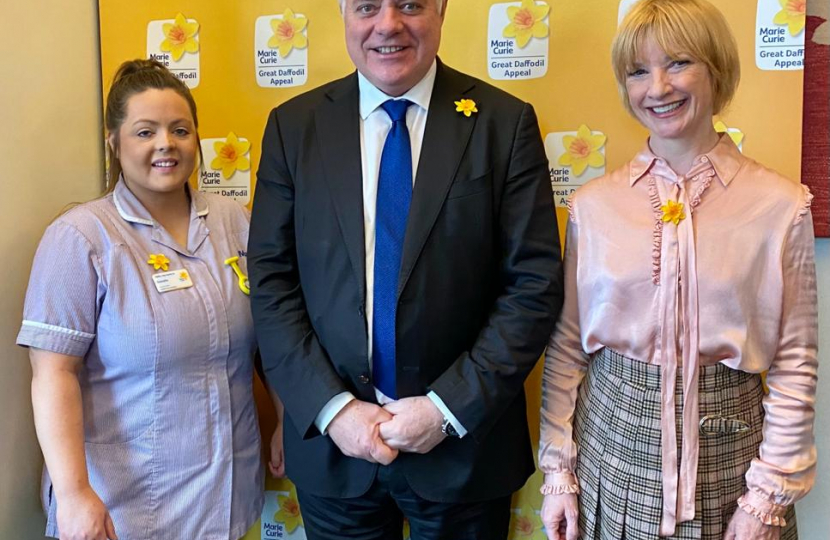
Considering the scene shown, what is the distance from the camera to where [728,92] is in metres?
1.28

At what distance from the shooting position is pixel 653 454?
4.21 feet

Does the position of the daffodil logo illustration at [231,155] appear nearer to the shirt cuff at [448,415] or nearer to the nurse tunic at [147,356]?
the nurse tunic at [147,356]

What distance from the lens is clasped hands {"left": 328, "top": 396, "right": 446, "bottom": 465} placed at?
134cm

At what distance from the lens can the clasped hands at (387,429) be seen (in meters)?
1.34

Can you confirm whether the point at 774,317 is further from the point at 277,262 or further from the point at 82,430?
the point at 82,430

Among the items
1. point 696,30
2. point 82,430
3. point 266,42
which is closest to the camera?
point 696,30

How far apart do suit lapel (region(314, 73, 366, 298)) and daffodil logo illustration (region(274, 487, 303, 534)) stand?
991 mm

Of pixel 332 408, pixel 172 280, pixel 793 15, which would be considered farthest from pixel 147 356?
pixel 793 15

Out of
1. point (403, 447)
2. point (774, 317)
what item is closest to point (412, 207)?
point (403, 447)

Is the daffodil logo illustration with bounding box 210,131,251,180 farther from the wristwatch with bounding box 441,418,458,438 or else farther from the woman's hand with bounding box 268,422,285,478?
the wristwatch with bounding box 441,418,458,438

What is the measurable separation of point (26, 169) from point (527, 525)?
1692 mm

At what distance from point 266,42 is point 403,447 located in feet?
4.15

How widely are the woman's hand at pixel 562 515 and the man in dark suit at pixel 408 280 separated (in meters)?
0.11

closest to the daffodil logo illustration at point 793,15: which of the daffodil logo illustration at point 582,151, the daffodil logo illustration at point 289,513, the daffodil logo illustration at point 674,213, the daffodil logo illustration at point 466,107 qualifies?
the daffodil logo illustration at point 582,151
